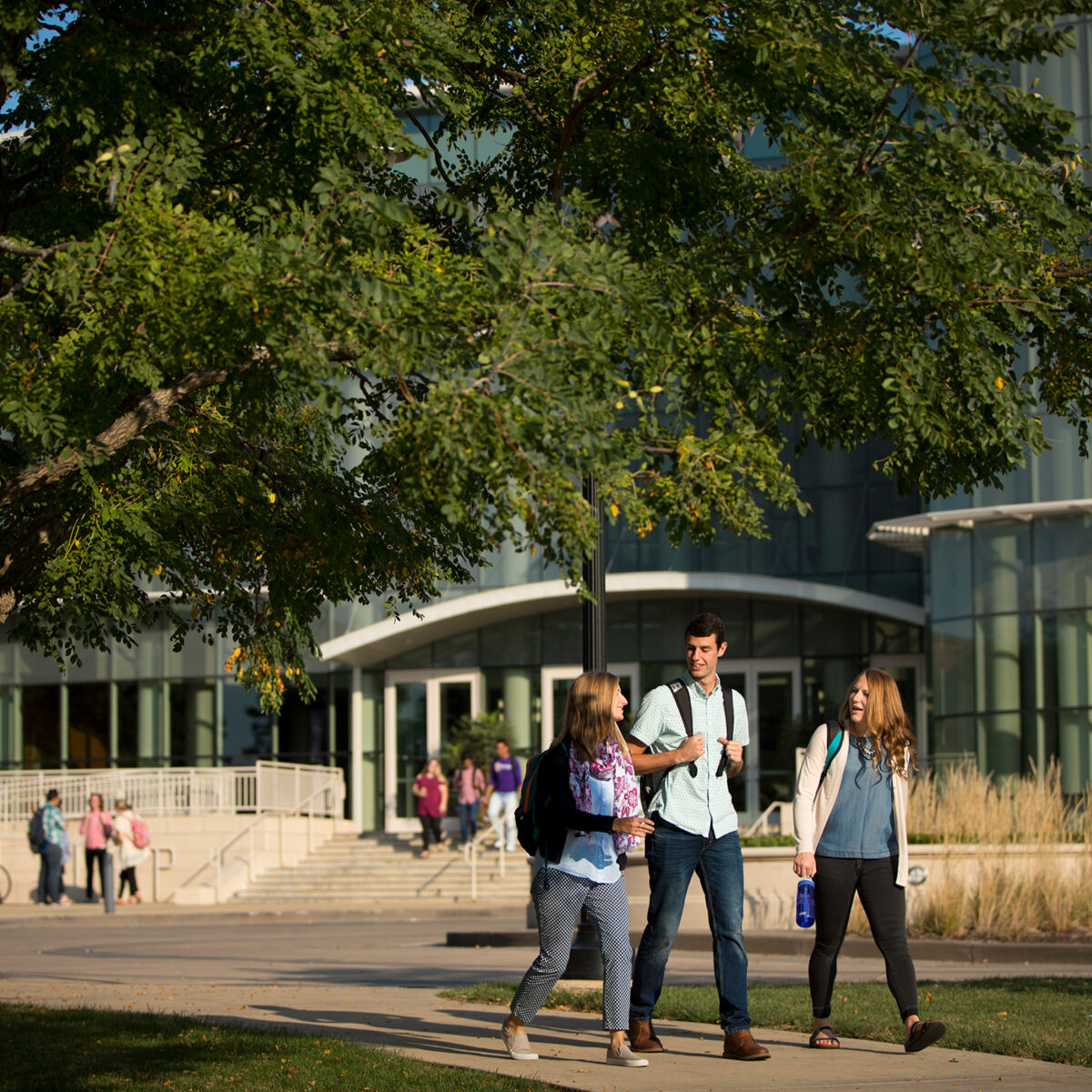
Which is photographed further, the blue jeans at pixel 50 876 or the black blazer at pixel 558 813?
the blue jeans at pixel 50 876

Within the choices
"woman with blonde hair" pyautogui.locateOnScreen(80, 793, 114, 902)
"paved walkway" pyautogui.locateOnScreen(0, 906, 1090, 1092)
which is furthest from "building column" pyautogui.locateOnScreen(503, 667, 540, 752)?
"paved walkway" pyautogui.locateOnScreen(0, 906, 1090, 1092)

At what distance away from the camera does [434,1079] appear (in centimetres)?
666

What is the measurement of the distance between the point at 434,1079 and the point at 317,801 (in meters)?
27.4

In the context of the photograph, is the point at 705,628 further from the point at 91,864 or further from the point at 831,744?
the point at 91,864

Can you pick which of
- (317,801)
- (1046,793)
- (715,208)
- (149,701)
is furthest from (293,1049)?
(149,701)

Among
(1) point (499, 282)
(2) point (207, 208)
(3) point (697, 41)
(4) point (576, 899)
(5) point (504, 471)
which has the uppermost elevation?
(3) point (697, 41)

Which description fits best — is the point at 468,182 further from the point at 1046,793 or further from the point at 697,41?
the point at 1046,793

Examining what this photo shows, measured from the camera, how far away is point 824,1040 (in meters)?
7.69

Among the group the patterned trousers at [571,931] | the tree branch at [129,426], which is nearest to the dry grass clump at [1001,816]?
the patterned trousers at [571,931]

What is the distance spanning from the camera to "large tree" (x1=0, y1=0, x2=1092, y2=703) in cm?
504

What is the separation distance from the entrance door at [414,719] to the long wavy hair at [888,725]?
92.0 ft

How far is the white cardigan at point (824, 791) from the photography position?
7492mm

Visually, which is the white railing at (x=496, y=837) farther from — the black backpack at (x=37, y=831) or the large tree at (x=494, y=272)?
the large tree at (x=494, y=272)

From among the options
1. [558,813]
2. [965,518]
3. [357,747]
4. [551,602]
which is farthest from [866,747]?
[357,747]
